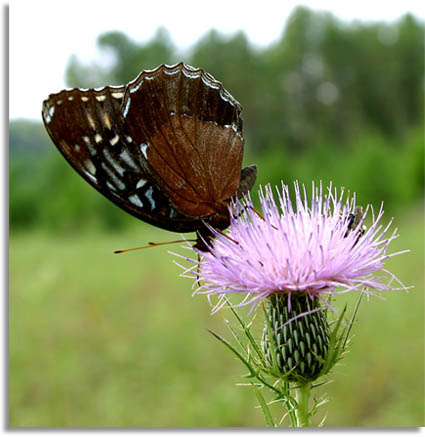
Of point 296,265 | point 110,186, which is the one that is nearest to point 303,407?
point 296,265

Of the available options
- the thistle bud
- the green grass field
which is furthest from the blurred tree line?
the thistle bud

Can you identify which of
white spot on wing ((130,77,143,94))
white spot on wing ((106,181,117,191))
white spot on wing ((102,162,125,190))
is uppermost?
white spot on wing ((130,77,143,94))

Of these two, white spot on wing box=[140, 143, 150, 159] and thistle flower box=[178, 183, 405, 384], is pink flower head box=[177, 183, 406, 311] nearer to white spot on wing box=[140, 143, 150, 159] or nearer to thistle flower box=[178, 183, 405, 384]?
thistle flower box=[178, 183, 405, 384]

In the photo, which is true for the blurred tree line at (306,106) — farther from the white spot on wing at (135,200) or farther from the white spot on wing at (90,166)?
the white spot on wing at (135,200)

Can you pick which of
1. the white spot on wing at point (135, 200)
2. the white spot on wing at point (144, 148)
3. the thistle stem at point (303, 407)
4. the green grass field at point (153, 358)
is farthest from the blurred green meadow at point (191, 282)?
the white spot on wing at point (135, 200)

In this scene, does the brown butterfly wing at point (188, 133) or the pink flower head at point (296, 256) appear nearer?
the pink flower head at point (296, 256)

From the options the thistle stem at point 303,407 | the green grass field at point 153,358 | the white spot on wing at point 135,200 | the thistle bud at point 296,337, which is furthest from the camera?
the green grass field at point 153,358
